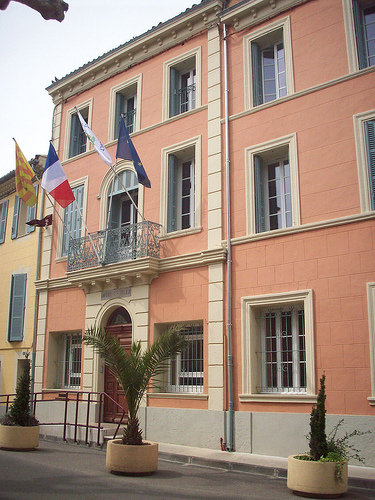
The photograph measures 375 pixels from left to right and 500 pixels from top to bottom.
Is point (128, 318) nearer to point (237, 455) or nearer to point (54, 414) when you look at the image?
point (54, 414)

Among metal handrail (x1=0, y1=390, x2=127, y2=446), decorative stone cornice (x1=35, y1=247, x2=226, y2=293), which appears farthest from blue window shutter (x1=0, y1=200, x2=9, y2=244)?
metal handrail (x1=0, y1=390, x2=127, y2=446)

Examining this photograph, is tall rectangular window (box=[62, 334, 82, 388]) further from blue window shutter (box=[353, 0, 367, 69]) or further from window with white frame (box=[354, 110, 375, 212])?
blue window shutter (box=[353, 0, 367, 69])

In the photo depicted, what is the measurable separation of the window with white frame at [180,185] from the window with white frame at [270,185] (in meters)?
1.66

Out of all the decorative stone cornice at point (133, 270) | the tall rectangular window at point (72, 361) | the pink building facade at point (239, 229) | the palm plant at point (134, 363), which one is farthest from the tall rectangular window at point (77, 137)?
the palm plant at point (134, 363)

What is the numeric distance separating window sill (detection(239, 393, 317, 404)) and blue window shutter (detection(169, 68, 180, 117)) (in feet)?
26.4

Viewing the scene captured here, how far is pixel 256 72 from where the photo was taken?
44.7 feet

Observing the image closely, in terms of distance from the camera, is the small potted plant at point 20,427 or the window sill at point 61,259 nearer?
the small potted plant at point 20,427

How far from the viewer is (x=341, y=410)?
10.4 metres

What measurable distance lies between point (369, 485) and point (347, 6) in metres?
9.67

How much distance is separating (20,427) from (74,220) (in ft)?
23.9

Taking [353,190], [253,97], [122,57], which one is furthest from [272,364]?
[122,57]

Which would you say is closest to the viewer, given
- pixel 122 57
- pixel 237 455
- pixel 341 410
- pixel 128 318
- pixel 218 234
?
pixel 341 410

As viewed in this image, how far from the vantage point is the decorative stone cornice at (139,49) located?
14.6 meters

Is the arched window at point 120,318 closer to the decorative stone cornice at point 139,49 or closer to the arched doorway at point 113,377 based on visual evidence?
the arched doorway at point 113,377
